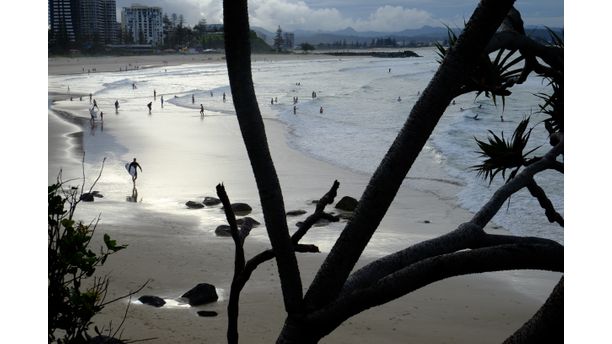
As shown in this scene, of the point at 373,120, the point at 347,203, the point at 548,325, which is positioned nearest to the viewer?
the point at 548,325

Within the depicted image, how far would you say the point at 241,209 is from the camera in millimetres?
10602

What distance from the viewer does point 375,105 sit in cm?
3166

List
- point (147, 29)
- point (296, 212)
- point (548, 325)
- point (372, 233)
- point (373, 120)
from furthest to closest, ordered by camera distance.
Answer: point (147, 29) < point (373, 120) < point (296, 212) < point (372, 233) < point (548, 325)

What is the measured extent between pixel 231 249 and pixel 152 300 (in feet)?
7.57

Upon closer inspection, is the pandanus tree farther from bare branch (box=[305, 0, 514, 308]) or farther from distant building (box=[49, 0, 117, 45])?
distant building (box=[49, 0, 117, 45])

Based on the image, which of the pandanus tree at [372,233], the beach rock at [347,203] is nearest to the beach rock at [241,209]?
the beach rock at [347,203]

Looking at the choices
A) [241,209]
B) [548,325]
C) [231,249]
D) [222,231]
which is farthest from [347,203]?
[548,325]

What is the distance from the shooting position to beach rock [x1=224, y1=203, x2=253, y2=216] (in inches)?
414

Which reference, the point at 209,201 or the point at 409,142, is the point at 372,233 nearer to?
the point at 409,142

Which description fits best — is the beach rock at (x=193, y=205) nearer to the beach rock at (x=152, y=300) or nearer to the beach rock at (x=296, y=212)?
the beach rock at (x=296, y=212)

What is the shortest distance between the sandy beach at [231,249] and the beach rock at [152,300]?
0.07m
